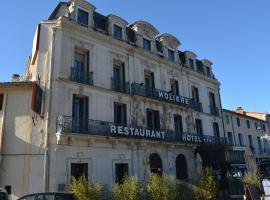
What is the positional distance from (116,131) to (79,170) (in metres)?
3.21

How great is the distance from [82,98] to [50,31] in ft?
15.0

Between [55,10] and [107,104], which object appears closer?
[107,104]

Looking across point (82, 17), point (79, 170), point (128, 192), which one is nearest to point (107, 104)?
point (79, 170)

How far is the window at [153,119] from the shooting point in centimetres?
2147

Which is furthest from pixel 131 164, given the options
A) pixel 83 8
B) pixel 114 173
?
pixel 83 8

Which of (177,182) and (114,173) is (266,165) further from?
(114,173)

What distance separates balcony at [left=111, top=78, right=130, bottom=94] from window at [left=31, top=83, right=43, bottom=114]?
507 centimetres

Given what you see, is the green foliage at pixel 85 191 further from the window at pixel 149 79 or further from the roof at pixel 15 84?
the window at pixel 149 79

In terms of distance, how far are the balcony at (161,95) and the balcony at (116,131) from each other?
8.28ft

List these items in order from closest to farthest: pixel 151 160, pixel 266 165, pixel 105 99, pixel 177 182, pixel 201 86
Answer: pixel 177 182 → pixel 105 99 → pixel 151 160 → pixel 266 165 → pixel 201 86

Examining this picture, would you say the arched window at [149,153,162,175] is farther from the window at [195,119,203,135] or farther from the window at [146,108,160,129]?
the window at [195,119,203,135]

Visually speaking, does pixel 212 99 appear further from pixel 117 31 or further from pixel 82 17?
pixel 82 17

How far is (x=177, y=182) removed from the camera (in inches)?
684

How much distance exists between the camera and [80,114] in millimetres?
17531
